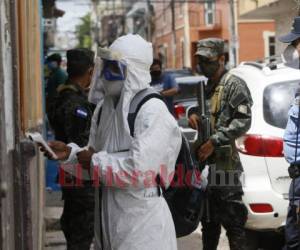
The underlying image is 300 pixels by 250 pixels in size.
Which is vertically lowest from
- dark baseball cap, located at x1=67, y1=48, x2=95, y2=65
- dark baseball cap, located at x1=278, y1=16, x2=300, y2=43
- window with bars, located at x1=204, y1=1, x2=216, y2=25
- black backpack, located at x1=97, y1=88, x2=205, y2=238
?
black backpack, located at x1=97, y1=88, x2=205, y2=238

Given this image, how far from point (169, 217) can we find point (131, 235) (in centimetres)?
26

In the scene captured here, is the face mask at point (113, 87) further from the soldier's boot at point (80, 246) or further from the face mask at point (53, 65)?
the face mask at point (53, 65)

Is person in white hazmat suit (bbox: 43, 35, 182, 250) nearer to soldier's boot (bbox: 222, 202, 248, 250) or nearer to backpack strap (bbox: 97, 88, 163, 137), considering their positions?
backpack strap (bbox: 97, 88, 163, 137)

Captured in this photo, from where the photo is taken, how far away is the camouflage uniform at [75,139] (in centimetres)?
474

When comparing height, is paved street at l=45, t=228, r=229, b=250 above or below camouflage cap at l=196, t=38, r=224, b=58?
below

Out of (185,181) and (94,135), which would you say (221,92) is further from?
(94,135)

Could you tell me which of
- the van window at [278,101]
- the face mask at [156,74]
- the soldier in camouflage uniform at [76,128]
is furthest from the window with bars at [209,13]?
the soldier in camouflage uniform at [76,128]

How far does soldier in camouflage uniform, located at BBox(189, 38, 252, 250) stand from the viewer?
4820 mm

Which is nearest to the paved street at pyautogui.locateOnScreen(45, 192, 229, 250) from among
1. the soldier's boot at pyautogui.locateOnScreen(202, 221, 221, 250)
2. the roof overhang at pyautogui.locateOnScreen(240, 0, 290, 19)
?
the soldier's boot at pyautogui.locateOnScreen(202, 221, 221, 250)

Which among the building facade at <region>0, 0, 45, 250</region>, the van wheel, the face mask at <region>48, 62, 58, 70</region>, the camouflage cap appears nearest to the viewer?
the building facade at <region>0, 0, 45, 250</region>

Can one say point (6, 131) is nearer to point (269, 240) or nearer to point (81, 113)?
point (81, 113)

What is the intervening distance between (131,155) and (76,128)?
169 cm

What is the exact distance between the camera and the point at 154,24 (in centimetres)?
5134

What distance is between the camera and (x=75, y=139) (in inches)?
187
